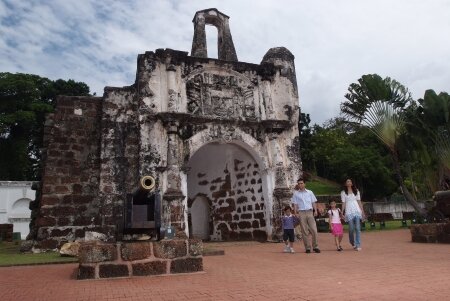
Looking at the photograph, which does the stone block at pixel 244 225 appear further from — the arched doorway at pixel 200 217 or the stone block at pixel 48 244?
the stone block at pixel 48 244

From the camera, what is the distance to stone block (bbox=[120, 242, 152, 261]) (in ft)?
17.4

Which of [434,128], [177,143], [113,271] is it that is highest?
[434,128]

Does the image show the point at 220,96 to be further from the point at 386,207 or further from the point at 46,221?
the point at 386,207

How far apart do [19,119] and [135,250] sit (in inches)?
1084

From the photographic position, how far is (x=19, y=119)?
2836 cm

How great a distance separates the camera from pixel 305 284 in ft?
13.6

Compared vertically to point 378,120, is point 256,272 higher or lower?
lower

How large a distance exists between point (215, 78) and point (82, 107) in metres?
4.15

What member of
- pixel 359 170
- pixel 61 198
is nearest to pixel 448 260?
pixel 61 198

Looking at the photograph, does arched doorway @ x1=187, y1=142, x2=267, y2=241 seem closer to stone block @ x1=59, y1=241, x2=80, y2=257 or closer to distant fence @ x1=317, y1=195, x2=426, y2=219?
stone block @ x1=59, y1=241, x2=80, y2=257

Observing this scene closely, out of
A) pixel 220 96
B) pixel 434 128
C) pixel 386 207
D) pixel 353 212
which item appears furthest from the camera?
pixel 386 207

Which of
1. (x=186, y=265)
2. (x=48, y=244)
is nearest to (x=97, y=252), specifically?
(x=186, y=265)

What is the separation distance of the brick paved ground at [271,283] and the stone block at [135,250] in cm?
37

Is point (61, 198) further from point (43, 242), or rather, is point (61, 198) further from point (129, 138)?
point (129, 138)
